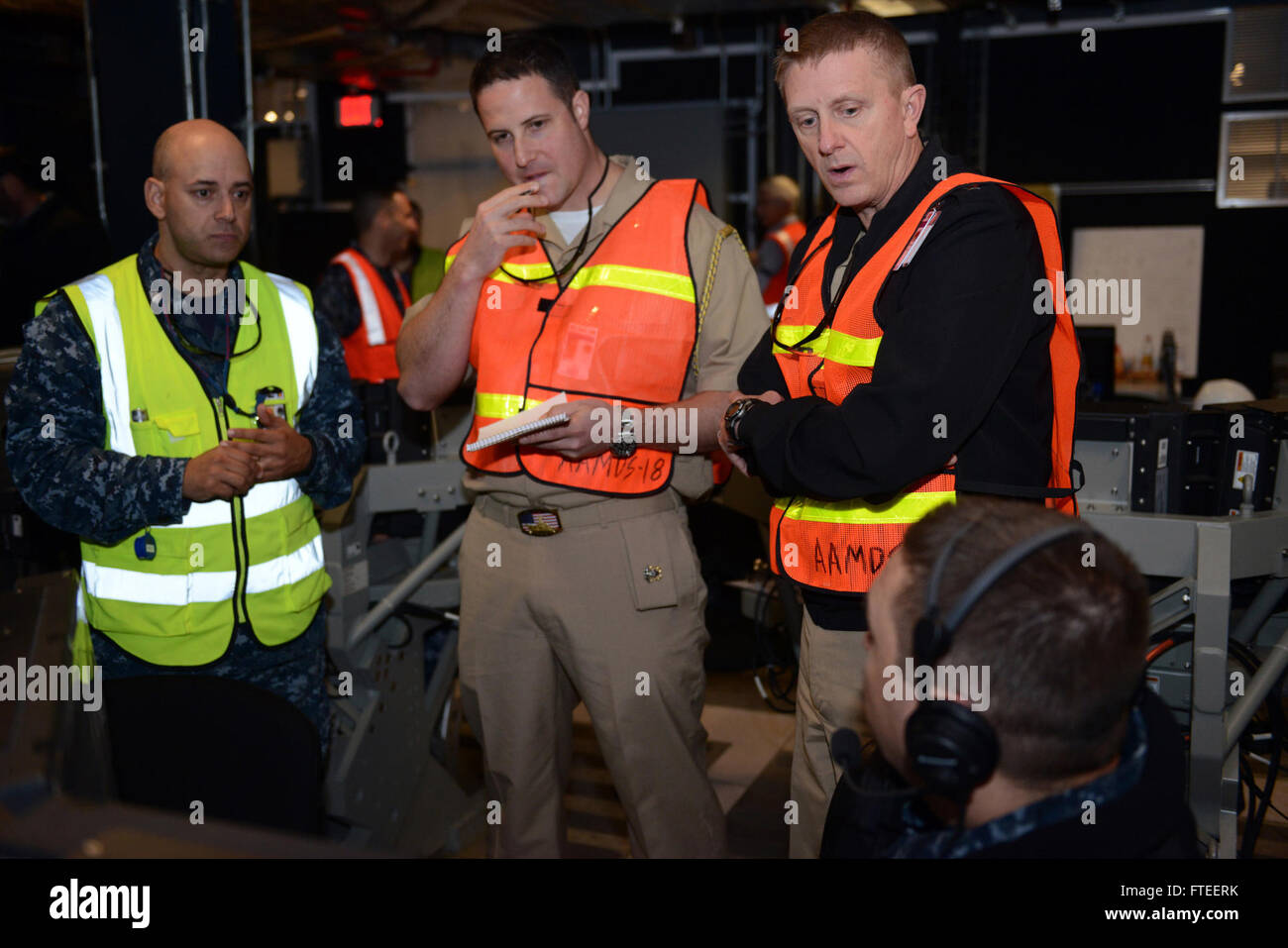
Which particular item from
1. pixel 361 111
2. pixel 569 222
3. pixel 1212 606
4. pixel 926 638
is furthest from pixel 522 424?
pixel 361 111

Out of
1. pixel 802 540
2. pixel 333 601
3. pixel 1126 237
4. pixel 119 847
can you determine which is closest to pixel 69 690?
pixel 119 847

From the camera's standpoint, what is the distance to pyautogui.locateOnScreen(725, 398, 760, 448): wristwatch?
5.27 ft

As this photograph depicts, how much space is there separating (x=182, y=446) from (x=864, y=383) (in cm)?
127

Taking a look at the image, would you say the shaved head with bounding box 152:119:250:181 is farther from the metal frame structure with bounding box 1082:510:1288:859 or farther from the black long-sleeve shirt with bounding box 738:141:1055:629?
the metal frame structure with bounding box 1082:510:1288:859

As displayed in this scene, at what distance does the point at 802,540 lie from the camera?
1609 millimetres

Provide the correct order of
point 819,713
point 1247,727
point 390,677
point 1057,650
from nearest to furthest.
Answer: point 1057,650, point 819,713, point 1247,727, point 390,677

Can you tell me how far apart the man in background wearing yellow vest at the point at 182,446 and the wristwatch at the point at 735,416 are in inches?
34.5

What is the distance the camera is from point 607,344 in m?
1.95

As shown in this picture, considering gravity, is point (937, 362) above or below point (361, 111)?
below

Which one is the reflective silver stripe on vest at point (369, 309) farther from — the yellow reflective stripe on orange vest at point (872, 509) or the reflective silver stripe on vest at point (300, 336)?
the yellow reflective stripe on orange vest at point (872, 509)

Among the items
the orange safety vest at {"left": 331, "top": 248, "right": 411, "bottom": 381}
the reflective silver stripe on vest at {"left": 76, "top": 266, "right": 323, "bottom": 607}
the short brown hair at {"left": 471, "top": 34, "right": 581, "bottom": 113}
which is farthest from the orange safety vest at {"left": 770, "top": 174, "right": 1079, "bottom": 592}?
the orange safety vest at {"left": 331, "top": 248, "right": 411, "bottom": 381}

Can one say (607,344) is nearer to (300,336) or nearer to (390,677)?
(300,336)

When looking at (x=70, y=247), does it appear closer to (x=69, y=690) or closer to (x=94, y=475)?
(x=94, y=475)

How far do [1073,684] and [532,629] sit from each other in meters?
1.27
